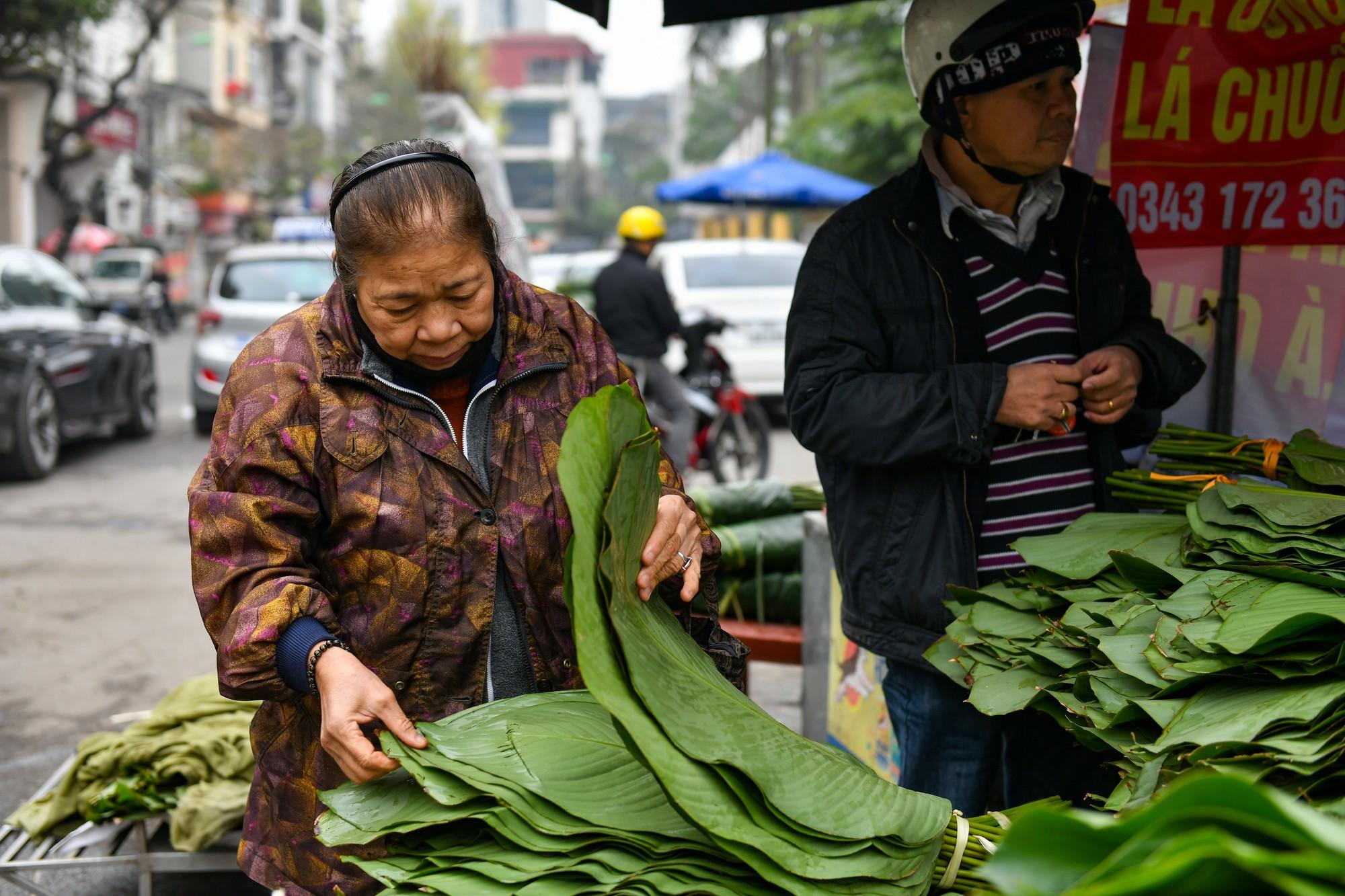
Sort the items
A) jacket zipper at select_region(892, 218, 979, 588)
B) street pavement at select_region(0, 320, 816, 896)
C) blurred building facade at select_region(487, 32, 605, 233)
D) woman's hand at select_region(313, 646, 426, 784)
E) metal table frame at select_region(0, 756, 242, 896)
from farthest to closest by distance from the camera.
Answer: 1. blurred building facade at select_region(487, 32, 605, 233)
2. street pavement at select_region(0, 320, 816, 896)
3. metal table frame at select_region(0, 756, 242, 896)
4. jacket zipper at select_region(892, 218, 979, 588)
5. woman's hand at select_region(313, 646, 426, 784)

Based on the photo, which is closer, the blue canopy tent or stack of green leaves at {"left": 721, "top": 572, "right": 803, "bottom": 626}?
stack of green leaves at {"left": 721, "top": 572, "right": 803, "bottom": 626}

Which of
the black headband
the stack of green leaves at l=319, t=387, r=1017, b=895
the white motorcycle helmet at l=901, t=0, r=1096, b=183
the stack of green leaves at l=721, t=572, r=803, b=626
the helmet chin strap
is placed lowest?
the stack of green leaves at l=721, t=572, r=803, b=626

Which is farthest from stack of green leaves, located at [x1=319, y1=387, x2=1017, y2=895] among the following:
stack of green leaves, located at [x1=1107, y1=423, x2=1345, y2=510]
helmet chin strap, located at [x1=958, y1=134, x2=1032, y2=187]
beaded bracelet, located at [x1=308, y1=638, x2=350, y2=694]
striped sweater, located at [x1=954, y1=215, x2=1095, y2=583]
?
helmet chin strap, located at [x1=958, y1=134, x2=1032, y2=187]

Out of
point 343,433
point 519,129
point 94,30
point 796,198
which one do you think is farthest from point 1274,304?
point 519,129

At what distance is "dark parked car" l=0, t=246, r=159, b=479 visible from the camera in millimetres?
8781

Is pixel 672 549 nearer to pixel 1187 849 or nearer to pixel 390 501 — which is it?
pixel 390 501

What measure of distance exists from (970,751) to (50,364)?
28.7ft

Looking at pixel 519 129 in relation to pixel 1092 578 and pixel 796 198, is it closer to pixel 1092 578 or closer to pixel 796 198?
pixel 796 198

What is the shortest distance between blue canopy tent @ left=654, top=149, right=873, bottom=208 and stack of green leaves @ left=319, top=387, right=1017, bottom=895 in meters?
13.6

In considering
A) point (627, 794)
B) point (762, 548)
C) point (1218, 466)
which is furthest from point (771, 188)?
point (627, 794)

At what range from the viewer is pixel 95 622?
238 inches

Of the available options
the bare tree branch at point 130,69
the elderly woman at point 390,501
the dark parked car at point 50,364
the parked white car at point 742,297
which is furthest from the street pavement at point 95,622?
the bare tree branch at point 130,69

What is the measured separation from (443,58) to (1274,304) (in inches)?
317

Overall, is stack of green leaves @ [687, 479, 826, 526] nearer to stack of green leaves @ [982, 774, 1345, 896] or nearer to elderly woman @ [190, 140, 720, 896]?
elderly woman @ [190, 140, 720, 896]
